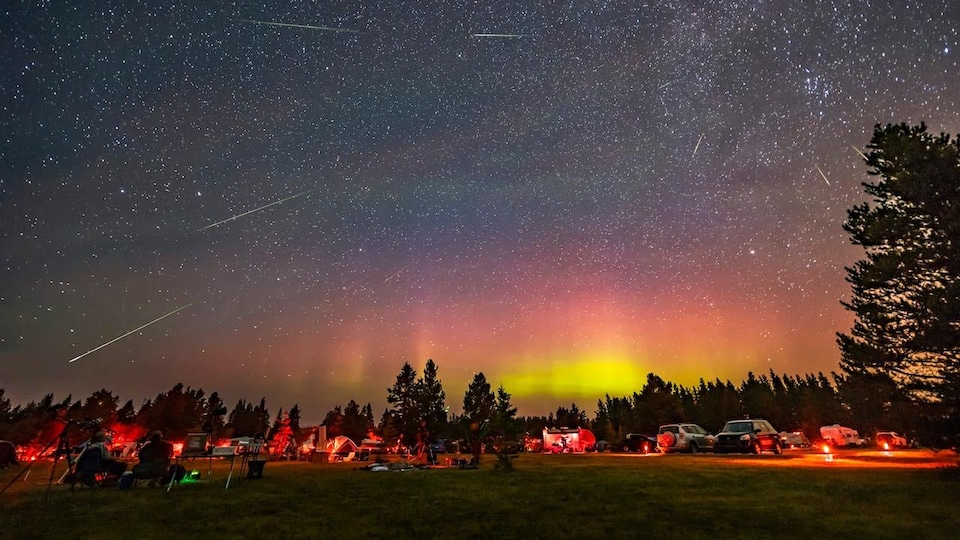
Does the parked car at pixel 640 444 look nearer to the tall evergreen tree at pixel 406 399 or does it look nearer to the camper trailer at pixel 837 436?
the camper trailer at pixel 837 436

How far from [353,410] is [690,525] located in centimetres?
15181

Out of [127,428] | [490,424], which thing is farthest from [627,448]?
[127,428]

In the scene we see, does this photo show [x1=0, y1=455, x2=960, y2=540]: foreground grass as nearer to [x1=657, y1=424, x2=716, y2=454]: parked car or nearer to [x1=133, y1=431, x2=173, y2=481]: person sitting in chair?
[x1=133, y1=431, x2=173, y2=481]: person sitting in chair

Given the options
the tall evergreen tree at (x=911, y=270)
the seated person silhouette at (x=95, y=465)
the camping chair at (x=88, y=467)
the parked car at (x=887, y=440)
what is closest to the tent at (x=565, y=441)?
the parked car at (x=887, y=440)

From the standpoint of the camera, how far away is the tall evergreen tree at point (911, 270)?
51.8ft

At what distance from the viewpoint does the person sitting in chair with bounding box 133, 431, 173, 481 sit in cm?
1481

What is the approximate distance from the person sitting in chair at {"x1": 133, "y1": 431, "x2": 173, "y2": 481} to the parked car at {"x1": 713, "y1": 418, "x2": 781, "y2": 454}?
28.2m

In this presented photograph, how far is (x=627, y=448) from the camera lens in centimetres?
3947

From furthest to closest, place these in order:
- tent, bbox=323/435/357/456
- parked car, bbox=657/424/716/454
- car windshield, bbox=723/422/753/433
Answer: tent, bbox=323/435/357/456 → parked car, bbox=657/424/716/454 → car windshield, bbox=723/422/753/433

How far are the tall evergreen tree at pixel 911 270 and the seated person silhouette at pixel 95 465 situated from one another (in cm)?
2682

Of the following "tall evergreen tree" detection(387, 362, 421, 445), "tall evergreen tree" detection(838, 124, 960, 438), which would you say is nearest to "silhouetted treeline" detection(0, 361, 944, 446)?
"tall evergreen tree" detection(387, 362, 421, 445)

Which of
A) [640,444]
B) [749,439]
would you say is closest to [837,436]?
[640,444]

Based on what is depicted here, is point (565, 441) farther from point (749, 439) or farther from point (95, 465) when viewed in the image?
point (95, 465)

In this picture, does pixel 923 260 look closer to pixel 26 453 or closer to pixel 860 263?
pixel 860 263
